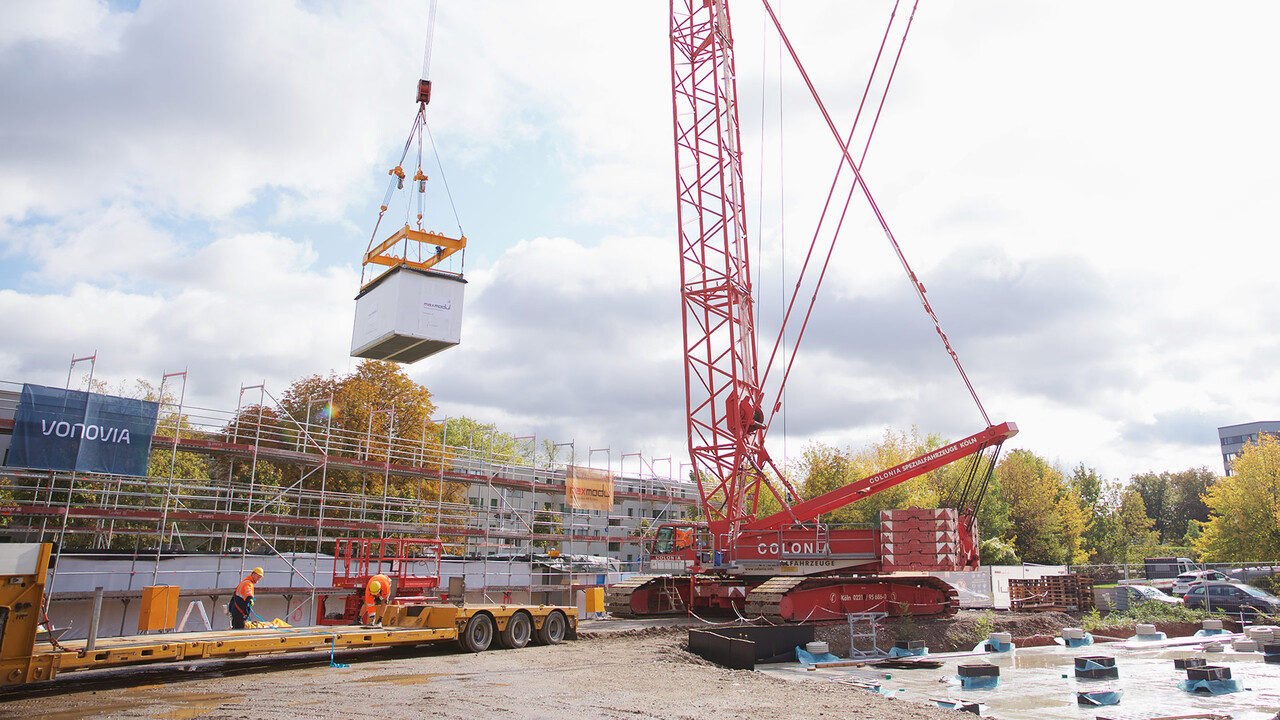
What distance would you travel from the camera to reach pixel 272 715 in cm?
860

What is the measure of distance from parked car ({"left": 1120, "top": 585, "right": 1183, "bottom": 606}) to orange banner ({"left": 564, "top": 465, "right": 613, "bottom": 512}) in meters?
18.0

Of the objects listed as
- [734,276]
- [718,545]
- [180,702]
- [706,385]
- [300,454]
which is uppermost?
[734,276]

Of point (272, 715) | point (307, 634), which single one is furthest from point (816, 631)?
point (272, 715)

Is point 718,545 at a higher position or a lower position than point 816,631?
higher

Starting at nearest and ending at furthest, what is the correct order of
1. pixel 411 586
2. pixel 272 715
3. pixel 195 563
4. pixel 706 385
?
pixel 272 715, pixel 411 586, pixel 195 563, pixel 706 385

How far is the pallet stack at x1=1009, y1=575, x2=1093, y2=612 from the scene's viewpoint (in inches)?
985

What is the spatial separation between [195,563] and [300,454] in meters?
4.64

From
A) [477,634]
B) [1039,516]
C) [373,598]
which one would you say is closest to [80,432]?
[373,598]

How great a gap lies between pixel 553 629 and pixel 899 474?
10.5 metres

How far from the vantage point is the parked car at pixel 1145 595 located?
24.3m

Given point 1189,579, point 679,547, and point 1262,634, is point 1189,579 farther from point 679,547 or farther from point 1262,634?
point 679,547

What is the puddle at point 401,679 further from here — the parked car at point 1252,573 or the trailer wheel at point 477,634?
the parked car at point 1252,573

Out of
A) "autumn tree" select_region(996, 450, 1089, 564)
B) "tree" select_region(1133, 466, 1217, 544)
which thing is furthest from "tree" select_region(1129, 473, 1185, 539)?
"autumn tree" select_region(996, 450, 1089, 564)

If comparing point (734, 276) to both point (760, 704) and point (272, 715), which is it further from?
point (272, 715)
